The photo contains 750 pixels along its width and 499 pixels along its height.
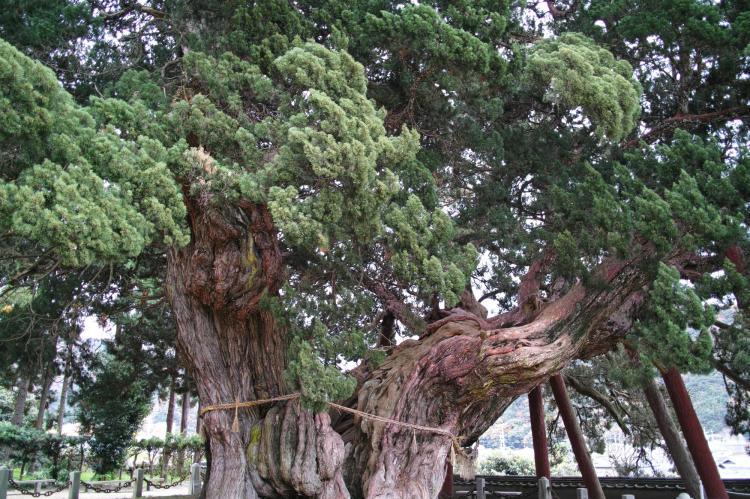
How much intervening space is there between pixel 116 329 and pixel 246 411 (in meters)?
4.80

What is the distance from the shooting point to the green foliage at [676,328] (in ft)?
16.1

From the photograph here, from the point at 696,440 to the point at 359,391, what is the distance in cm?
443

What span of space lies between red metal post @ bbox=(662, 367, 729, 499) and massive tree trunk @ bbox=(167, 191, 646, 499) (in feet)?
6.52

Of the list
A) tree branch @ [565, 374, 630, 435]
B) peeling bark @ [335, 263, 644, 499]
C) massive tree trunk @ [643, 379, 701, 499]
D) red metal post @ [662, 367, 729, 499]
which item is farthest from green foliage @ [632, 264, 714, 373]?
tree branch @ [565, 374, 630, 435]

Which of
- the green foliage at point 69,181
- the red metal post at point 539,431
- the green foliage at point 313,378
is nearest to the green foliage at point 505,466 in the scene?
the red metal post at point 539,431

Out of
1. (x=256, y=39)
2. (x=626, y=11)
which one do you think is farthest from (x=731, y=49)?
(x=256, y=39)

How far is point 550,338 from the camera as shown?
6.24 m

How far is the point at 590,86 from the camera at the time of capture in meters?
5.66

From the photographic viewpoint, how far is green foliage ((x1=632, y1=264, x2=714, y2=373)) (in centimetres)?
489

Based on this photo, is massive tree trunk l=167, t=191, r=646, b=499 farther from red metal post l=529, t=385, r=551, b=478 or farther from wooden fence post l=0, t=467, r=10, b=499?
red metal post l=529, t=385, r=551, b=478

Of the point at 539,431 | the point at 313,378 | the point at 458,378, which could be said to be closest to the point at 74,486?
the point at 313,378

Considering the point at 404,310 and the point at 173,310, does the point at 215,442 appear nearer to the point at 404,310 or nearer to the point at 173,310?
the point at 173,310

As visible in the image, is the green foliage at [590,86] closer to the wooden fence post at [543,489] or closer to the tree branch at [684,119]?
the tree branch at [684,119]

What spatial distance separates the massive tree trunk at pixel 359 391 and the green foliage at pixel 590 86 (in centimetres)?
140
